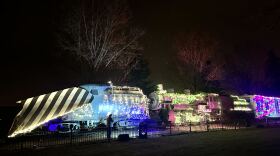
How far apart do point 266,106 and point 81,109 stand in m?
25.6

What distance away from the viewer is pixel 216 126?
103 ft

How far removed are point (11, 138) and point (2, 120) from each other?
6.53 feet

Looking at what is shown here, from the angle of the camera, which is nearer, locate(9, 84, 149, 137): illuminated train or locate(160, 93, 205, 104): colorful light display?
locate(9, 84, 149, 137): illuminated train

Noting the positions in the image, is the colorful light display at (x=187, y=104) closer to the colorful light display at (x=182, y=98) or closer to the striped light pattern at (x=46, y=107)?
the colorful light display at (x=182, y=98)

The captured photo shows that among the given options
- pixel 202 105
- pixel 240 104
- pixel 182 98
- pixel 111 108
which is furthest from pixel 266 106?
pixel 111 108

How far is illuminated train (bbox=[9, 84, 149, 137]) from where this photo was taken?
21359mm

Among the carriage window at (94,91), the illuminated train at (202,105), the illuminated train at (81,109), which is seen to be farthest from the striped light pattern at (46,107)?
the illuminated train at (202,105)

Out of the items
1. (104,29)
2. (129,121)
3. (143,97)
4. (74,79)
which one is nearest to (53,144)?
(129,121)

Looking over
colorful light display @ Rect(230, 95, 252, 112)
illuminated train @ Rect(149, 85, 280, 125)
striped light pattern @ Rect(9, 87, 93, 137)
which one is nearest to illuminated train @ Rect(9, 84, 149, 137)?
striped light pattern @ Rect(9, 87, 93, 137)

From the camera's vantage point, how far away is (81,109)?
24.0m

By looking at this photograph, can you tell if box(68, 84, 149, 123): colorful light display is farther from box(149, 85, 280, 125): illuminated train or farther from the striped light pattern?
box(149, 85, 280, 125): illuminated train

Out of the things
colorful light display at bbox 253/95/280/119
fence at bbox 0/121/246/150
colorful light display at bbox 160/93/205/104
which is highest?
colorful light display at bbox 160/93/205/104

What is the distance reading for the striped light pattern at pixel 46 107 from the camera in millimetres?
20875

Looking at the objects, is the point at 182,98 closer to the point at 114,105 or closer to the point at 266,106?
the point at 114,105
